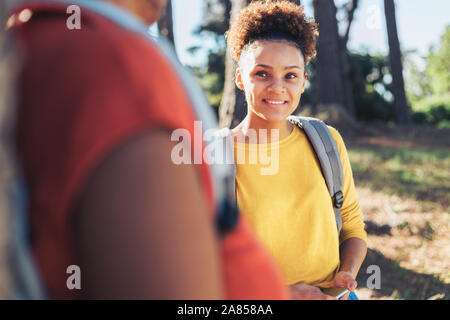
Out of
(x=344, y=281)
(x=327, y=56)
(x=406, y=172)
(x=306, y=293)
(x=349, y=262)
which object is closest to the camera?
(x=306, y=293)

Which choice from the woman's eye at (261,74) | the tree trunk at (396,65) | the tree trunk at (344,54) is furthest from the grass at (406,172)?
the tree trunk at (344,54)

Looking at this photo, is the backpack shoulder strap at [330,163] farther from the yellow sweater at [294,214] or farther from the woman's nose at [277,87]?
the woman's nose at [277,87]

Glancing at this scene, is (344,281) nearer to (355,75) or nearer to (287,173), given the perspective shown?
(287,173)

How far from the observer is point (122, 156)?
67 cm

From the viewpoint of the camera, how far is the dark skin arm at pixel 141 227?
0.67 metres

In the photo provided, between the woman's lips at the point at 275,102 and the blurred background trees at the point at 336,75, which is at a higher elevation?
the blurred background trees at the point at 336,75

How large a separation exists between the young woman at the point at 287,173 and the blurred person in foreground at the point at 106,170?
127 centimetres

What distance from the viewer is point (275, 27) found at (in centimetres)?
227

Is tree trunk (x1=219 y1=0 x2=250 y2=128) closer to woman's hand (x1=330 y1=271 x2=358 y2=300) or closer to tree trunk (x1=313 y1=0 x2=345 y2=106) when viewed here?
woman's hand (x1=330 y1=271 x2=358 y2=300)

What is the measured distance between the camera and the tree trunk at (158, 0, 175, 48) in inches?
316

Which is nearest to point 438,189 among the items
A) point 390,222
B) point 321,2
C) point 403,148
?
point 390,222

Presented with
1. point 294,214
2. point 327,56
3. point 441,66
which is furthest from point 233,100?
point 441,66

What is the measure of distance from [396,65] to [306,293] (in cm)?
1192

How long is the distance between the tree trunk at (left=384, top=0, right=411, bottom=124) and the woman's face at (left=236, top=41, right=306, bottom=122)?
437 inches
